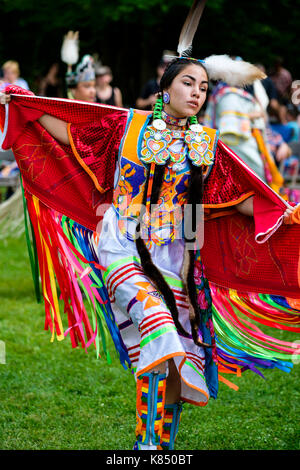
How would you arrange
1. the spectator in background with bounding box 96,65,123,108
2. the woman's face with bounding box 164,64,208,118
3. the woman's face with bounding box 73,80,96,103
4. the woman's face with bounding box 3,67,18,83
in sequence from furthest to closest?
the woman's face with bounding box 3,67,18,83 → the spectator in background with bounding box 96,65,123,108 → the woman's face with bounding box 73,80,96,103 → the woman's face with bounding box 164,64,208,118

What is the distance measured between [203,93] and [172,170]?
1.27 feet

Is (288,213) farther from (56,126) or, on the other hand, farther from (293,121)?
(293,121)

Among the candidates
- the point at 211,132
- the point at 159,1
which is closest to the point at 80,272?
the point at 211,132

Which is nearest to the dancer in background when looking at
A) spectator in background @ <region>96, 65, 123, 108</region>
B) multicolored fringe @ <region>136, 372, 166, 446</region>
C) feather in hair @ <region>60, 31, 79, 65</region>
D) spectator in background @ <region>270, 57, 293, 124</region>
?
multicolored fringe @ <region>136, 372, 166, 446</region>

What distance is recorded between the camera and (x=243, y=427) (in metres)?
3.87

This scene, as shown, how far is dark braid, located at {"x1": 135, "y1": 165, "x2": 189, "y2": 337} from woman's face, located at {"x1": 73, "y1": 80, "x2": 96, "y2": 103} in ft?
8.61

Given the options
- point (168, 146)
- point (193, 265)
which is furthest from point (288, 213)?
point (168, 146)

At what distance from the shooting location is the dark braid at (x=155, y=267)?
10.2 feet

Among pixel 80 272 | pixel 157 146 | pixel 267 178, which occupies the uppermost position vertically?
pixel 157 146

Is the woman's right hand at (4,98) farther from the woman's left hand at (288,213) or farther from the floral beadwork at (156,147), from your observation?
the woman's left hand at (288,213)

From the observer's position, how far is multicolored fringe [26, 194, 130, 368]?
3.47 m

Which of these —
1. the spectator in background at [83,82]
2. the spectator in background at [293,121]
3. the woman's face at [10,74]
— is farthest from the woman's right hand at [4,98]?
the spectator in background at [293,121]

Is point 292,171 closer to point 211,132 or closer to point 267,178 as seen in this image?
point 267,178

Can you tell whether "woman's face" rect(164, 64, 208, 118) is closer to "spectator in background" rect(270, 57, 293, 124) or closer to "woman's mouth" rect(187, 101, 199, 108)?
"woman's mouth" rect(187, 101, 199, 108)
